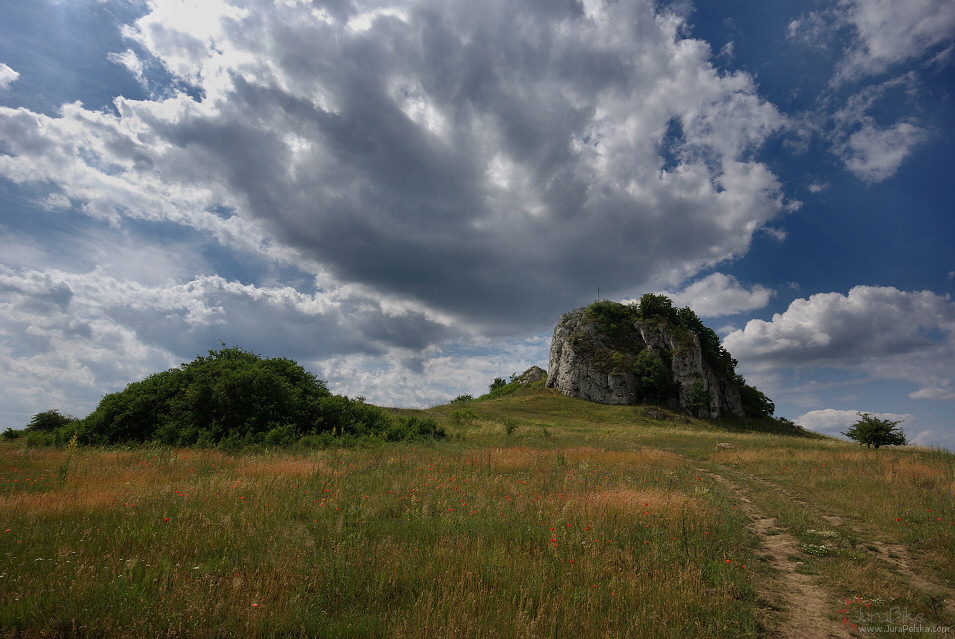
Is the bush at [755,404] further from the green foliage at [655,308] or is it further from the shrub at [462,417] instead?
the shrub at [462,417]

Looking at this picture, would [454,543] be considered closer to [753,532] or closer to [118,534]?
[118,534]

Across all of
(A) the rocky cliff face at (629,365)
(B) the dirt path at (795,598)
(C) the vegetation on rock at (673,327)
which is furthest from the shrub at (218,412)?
(C) the vegetation on rock at (673,327)

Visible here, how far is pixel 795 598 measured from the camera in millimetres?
6023

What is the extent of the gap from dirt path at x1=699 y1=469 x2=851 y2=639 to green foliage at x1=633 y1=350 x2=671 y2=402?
6778 cm

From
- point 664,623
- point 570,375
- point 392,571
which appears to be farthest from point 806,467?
point 570,375

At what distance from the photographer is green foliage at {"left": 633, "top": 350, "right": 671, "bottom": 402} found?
71.7 meters

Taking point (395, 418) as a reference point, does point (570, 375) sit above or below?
above

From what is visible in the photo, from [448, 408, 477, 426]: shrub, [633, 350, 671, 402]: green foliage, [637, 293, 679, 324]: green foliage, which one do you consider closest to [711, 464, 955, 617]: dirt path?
[448, 408, 477, 426]: shrub

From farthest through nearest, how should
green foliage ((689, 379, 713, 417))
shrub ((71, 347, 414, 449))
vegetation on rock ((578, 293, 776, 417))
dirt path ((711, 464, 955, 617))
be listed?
1. vegetation on rock ((578, 293, 776, 417))
2. green foliage ((689, 379, 713, 417))
3. shrub ((71, 347, 414, 449))
4. dirt path ((711, 464, 955, 617))

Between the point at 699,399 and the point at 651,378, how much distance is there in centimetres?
816

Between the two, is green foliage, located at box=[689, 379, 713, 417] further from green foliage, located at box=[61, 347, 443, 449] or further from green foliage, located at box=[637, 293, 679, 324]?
green foliage, located at box=[61, 347, 443, 449]

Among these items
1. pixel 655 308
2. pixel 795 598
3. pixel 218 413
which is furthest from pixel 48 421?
pixel 655 308

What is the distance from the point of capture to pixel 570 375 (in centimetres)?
7706

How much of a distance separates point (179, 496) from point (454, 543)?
5.97m
